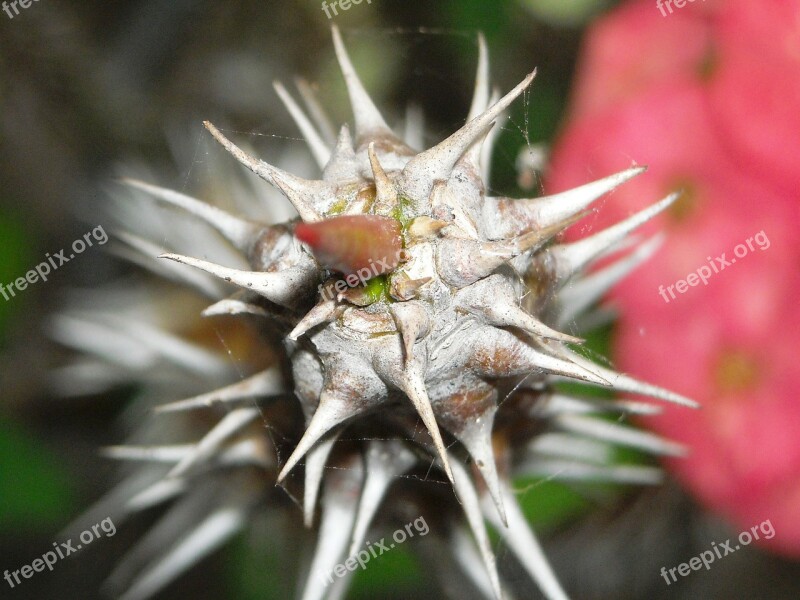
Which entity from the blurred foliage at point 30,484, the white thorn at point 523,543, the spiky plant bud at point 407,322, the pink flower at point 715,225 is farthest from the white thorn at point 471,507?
the blurred foliage at point 30,484

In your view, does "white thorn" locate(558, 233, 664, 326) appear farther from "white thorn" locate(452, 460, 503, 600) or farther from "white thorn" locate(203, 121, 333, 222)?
"white thorn" locate(203, 121, 333, 222)

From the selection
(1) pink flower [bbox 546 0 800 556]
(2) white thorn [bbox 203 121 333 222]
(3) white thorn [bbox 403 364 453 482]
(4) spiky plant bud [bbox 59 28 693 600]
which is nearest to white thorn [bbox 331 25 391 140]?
(4) spiky plant bud [bbox 59 28 693 600]

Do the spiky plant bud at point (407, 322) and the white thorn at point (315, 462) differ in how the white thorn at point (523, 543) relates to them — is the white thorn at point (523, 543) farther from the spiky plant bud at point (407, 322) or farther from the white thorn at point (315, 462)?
the white thorn at point (315, 462)

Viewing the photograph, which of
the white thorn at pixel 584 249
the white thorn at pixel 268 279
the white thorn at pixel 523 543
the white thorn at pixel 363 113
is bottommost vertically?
the white thorn at pixel 523 543

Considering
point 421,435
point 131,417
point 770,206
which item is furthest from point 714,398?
point 131,417

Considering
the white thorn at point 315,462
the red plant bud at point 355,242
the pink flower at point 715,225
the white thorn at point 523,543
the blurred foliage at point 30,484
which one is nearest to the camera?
the red plant bud at point 355,242

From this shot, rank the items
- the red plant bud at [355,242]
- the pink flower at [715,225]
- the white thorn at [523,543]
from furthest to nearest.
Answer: the pink flower at [715,225] → the white thorn at [523,543] → the red plant bud at [355,242]

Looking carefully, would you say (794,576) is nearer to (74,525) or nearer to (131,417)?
(131,417)

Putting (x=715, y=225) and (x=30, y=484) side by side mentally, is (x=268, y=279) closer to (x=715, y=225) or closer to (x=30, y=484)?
(x=715, y=225)
